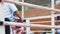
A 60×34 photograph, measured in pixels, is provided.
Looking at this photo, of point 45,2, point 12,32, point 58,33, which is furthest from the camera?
point 45,2

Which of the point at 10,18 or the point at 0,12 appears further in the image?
the point at 10,18

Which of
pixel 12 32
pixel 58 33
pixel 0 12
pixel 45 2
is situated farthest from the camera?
pixel 45 2

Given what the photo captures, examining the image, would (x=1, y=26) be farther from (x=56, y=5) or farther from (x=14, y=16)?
(x=56, y=5)

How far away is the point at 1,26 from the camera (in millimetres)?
837

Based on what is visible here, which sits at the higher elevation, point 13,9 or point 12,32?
point 13,9

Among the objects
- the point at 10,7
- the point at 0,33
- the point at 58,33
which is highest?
the point at 10,7

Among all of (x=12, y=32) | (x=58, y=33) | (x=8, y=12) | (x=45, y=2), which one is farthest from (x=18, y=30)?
(x=45, y=2)

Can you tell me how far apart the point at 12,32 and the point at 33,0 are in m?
3.55

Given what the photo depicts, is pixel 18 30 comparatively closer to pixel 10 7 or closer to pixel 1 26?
pixel 10 7

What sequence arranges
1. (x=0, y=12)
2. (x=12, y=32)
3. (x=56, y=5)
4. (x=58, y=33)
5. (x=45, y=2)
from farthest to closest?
(x=45, y=2) < (x=56, y=5) < (x=58, y=33) < (x=12, y=32) < (x=0, y=12)

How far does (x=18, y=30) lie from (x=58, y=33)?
0.68m

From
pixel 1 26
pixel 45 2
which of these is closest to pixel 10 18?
pixel 1 26

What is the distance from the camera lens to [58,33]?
94.0 inches

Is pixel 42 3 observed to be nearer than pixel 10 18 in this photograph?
No
